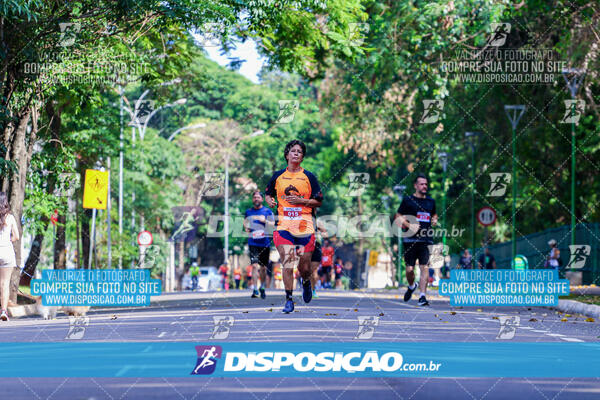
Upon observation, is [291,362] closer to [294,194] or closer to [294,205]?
[294,194]

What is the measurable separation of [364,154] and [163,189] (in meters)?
16.3

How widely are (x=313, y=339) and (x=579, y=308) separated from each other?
11308 millimetres

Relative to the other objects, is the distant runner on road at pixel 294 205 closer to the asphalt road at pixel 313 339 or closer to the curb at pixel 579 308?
the asphalt road at pixel 313 339

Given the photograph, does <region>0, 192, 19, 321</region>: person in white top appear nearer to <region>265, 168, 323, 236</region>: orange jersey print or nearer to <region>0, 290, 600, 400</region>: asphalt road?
<region>0, 290, 600, 400</region>: asphalt road

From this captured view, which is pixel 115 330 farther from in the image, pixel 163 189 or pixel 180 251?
pixel 180 251

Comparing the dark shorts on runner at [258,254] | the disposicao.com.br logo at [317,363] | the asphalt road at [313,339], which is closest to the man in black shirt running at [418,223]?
the asphalt road at [313,339]

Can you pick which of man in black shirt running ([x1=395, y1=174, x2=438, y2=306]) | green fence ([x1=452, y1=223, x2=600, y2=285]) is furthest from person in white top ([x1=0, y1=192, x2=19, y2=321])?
green fence ([x1=452, y1=223, x2=600, y2=285])

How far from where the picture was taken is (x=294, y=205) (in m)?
12.5

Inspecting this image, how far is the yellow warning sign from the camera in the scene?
75.5 feet

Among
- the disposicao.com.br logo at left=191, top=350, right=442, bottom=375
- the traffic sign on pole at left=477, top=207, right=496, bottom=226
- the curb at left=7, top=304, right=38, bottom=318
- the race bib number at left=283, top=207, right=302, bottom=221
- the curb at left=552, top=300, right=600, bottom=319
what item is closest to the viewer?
the disposicao.com.br logo at left=191, top=350, right=442, bottom=375

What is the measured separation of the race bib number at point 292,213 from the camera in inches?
496

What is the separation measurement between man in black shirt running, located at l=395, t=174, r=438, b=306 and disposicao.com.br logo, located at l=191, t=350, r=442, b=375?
35.2 ft

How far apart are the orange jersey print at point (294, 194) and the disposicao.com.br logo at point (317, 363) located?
22.6 feet

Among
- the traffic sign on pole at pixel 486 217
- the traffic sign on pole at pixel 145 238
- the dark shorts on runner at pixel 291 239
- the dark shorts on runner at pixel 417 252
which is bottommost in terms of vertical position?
the traffic sign on pole at pixel 145 238
